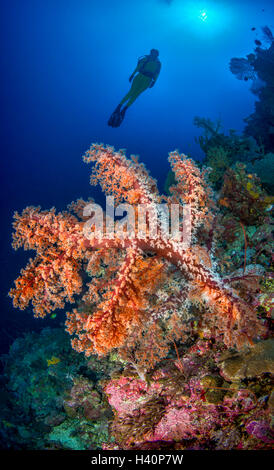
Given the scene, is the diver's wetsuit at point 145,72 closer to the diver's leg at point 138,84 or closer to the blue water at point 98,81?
the diver's leg at point 138,84

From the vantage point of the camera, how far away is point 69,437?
5867 mm

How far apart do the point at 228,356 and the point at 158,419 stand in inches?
63.1

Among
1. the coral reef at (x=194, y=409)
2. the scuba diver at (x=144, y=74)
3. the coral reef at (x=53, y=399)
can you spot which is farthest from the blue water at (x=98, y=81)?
the coral reef at (x=194, y=409)

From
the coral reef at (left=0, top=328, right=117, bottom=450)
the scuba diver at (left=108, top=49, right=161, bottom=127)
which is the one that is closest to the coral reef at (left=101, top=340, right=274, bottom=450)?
the coral reef at (left=0, top=328, right=117, bottom=450)

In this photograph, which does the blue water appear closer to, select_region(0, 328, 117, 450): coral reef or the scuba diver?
the scuba diver

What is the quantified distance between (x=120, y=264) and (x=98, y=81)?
106 m

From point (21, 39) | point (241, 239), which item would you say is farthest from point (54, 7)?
point (241, 239)

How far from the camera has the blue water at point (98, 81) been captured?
141 feet

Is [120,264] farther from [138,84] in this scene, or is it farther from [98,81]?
[98,81]

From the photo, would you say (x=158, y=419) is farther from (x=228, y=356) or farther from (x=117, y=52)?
(x=117, y=52)

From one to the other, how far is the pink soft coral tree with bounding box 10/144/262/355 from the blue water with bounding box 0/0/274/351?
22.3 meters

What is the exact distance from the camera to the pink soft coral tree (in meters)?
2.48

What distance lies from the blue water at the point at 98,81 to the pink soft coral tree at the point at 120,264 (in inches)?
878

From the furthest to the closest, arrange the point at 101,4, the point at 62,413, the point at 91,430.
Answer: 1. the point at 101,4
2. the point at 62,413
3. the point at 91,430
